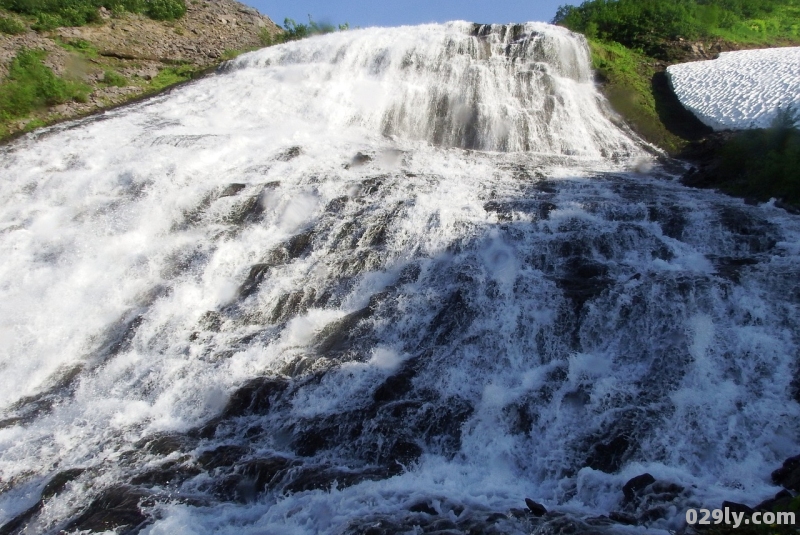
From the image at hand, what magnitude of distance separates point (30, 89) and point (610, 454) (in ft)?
72.6

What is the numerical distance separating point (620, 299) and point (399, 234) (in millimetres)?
4846

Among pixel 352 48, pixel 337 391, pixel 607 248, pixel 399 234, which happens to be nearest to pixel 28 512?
pixel 337 391

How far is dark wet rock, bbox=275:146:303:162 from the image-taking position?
1562 cm

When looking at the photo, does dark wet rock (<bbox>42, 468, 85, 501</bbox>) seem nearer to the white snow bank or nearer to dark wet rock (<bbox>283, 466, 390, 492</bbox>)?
dark wet rock (<bbox>283, 466, 390, 492</bbox>)

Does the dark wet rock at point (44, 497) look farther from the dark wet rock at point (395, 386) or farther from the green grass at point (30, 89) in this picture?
the green grass at point (30, 89)

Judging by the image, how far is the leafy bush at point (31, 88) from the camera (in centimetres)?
1833

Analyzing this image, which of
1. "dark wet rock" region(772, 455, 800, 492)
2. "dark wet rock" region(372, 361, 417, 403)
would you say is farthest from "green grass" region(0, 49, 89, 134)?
"dark wet rock" region(772, 455, 800, 492)

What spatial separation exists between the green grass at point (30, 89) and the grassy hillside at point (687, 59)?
68.3 ft

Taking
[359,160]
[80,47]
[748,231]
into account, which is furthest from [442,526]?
[80,47]

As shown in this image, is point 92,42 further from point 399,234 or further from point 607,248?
point 607,248

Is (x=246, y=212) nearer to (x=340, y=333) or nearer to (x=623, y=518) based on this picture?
(x=340, y=333)

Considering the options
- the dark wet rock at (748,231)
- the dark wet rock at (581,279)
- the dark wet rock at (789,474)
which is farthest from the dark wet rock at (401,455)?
the dark wet rock at (748,231)

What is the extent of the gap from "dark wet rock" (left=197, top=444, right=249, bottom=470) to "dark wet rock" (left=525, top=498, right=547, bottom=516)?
410 cm

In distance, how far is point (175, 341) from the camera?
1000cm
